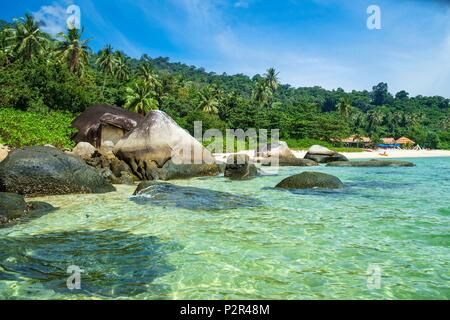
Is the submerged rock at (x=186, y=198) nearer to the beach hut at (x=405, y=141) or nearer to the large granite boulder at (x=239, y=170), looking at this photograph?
the large granite boulder at (x=239, y=170)

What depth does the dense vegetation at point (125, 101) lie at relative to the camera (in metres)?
25.9

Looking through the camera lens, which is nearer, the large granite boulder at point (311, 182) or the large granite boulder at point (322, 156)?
the large granite boulder at point (311, 182)

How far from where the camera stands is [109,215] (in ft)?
26.6

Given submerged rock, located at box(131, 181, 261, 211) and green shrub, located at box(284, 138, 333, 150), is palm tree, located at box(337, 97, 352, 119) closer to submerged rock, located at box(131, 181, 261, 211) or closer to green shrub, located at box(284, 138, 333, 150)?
green shrub, located at box(284, 138, 333, 150)

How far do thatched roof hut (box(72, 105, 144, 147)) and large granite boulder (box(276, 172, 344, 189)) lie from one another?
39.2ft

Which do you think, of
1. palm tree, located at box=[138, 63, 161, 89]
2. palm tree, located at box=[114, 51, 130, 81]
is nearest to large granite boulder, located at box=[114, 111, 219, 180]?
palm tree, located at box=[138, 63, 161, 89]

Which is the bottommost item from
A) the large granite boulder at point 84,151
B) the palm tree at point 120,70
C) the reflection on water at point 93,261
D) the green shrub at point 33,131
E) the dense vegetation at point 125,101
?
the reflection on water at point 93,261

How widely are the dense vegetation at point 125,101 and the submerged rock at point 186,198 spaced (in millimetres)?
10165

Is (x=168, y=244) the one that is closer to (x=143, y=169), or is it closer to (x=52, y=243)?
(x=52, y=243)

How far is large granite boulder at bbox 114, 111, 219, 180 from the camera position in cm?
1545
